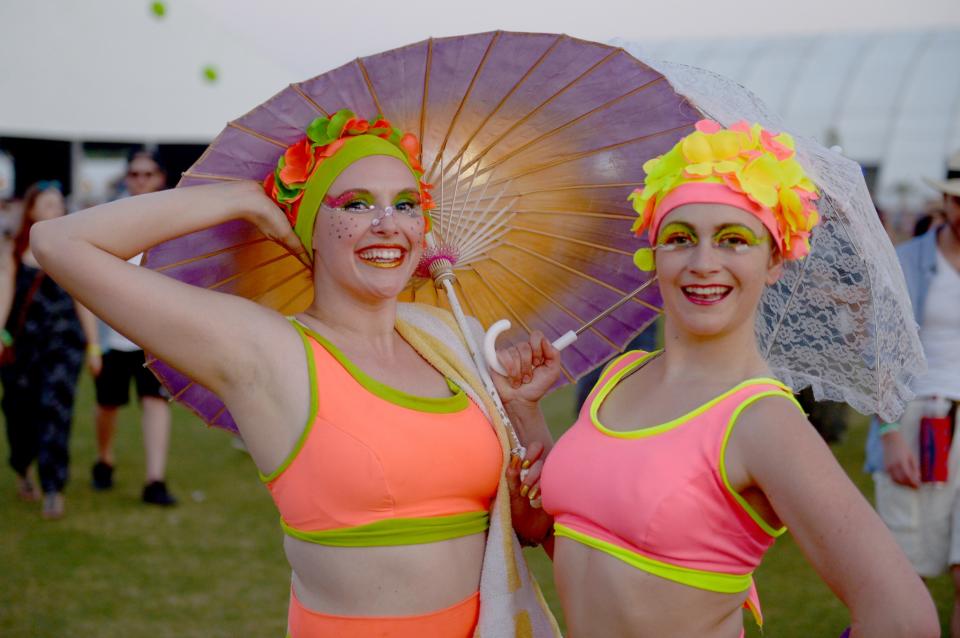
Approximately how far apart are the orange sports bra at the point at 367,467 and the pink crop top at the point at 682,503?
1.29ft

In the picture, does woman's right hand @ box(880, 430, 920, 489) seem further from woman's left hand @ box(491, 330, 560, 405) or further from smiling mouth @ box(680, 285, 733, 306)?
smiling mouth @ box(680, 285, 733, 306)

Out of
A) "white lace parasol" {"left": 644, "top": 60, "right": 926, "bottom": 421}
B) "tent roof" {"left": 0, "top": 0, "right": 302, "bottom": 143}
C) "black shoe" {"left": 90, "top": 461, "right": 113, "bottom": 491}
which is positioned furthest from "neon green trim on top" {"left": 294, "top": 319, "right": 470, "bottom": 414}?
"tent roof" {"left": 0, "top": 0, "right": 302, "bottom": 143}

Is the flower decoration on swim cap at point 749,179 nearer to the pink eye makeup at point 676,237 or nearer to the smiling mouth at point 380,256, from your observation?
the pink eye makeup at point 676,237

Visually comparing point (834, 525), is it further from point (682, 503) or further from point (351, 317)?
point (351, 317)

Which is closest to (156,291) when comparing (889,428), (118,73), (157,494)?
(889,428)

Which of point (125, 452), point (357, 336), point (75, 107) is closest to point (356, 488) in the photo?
point (357, 336)

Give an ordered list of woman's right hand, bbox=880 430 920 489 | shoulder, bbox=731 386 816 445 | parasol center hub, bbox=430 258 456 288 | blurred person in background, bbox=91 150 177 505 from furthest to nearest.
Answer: blurred person in background, bbox=91 150 177 505, woman's right hand, bbox=880 430 920 489, parasol center hub, bbox=430 258 456 288, shoulder, bbox=731 386 816 445

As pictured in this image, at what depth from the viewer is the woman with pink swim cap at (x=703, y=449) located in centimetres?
176

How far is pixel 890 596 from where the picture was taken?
1610 millimetres

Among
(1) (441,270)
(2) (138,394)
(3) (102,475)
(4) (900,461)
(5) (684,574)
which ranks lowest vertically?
(3) (102,475)

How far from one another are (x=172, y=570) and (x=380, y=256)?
3.45 meters

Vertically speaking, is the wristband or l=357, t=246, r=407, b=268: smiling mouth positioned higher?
l=357, t=246, r=407, b=268: smiling mouth

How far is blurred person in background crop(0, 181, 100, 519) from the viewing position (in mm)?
6203

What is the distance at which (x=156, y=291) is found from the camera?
210 centimetres
